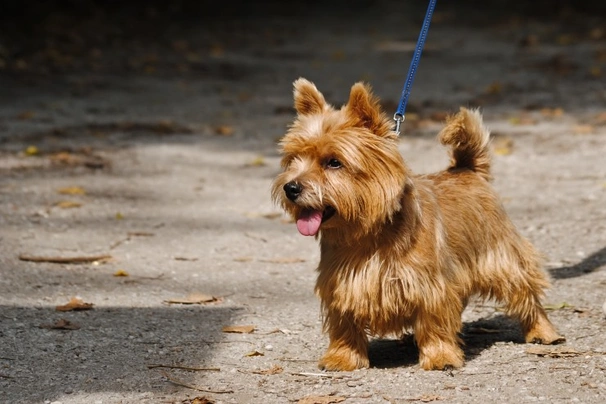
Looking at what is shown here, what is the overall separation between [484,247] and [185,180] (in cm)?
511

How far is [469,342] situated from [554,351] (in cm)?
55

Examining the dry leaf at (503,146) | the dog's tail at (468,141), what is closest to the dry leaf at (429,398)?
the dog's tail at (468,141)

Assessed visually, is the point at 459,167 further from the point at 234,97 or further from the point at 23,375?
the point at 234,97

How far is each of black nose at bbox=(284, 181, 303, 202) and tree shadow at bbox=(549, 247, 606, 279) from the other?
2860mm

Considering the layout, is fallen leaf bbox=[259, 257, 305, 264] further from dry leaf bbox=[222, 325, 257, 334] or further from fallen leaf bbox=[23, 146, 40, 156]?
fallen leaf bbox=[23, 146, 40, 156]

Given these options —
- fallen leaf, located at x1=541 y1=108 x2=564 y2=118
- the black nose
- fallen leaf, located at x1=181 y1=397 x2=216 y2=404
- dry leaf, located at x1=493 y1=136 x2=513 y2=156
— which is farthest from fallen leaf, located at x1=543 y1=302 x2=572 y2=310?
fallen leaf, located at x1=541 y1=108 x2=564 y2=118

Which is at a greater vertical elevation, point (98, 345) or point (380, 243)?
point (380, 243)

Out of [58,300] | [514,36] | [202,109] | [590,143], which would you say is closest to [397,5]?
[514,36]

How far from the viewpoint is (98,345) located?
5.69m

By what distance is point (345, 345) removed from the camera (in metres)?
5.28

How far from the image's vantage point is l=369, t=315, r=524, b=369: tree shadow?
5.57 m

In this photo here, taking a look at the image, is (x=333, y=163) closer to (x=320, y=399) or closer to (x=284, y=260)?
(x=320, y=399)

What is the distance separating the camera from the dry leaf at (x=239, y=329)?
601 centimetres

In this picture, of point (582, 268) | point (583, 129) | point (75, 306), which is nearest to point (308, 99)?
point (75, 306)
